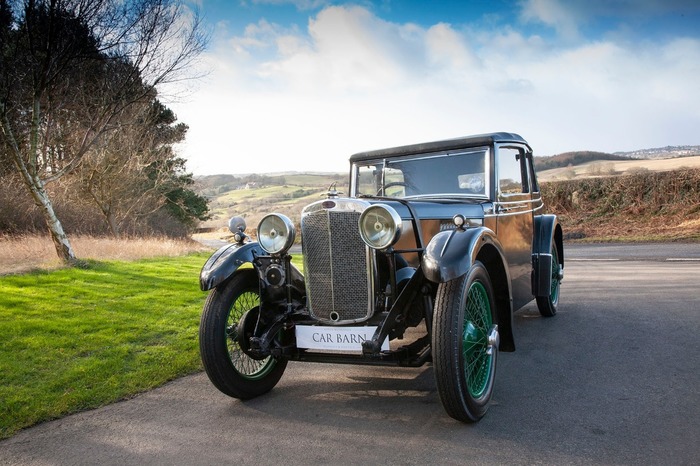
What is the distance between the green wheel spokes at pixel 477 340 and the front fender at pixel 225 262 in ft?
5.55

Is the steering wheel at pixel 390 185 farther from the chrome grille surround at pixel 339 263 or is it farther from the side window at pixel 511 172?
the chrome grille surround at pixel 339 263

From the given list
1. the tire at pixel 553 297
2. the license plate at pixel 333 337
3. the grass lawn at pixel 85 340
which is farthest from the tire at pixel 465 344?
the tire at pixel 553 297

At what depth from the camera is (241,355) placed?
4.11 m

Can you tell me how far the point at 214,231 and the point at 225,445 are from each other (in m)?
42.4

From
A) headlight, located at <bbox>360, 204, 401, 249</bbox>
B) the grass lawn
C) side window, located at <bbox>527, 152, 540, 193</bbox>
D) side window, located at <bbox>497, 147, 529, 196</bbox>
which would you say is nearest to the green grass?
the grass lawn

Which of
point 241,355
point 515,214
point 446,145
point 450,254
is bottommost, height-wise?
point 241,355

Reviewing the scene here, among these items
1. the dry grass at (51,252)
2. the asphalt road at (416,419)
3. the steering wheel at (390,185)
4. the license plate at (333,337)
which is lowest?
the asphalt road at (416,419)

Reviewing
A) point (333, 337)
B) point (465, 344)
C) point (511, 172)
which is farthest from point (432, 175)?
point (333, 337)

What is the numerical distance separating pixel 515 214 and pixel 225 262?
285cm

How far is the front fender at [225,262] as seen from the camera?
12.7 ft

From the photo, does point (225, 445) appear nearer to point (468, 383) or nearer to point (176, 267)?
point (468, 383)

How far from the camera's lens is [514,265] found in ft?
16.6

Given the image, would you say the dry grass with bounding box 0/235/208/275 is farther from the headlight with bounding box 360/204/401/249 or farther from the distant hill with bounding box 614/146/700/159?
the distant hill with bounding box 614/146/700/159

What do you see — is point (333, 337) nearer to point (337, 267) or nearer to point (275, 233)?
point (337, 267)
